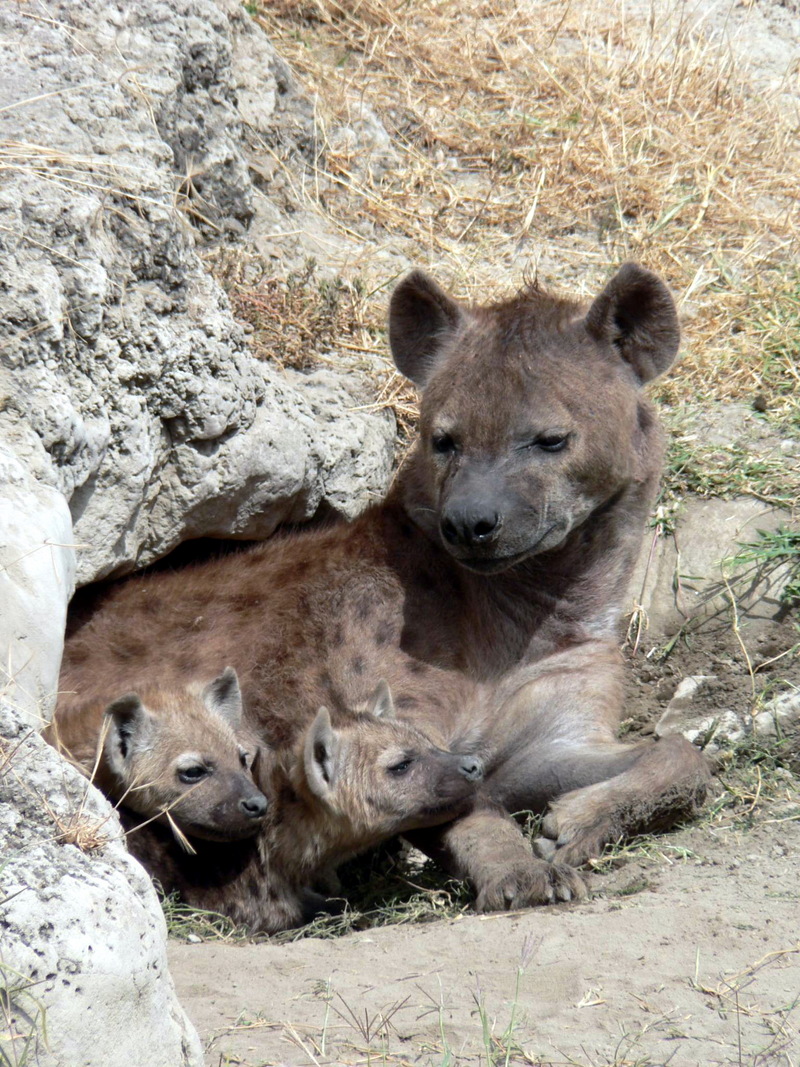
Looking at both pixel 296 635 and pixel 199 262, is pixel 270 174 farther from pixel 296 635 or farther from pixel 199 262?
pixel 296 635

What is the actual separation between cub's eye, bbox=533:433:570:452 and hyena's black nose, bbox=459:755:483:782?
0.97 metres

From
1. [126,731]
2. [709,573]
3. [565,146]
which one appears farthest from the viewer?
[565,146]

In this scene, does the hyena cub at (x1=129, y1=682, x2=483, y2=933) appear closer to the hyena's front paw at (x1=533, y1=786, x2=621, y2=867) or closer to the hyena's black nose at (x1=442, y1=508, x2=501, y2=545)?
the hyena's front paw at (x1=533, y1=786, x2=621, y2=867)

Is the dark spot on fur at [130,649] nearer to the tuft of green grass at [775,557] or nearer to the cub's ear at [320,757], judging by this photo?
the cub's ear at [320,757]

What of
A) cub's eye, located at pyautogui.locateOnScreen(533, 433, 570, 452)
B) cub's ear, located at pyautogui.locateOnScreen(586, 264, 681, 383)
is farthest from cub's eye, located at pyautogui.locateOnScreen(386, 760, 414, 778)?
cub's ear, located at pyautogui.locateOnScreen(586, 264, 681, 383)

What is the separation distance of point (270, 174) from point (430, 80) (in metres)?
1.63

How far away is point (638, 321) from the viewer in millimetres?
4020

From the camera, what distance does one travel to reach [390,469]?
5109mm

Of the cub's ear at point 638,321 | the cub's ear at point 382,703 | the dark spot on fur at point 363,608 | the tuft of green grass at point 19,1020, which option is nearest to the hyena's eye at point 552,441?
the cub's ear at point 638,321

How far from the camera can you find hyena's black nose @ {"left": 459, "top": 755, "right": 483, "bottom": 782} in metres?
3.68

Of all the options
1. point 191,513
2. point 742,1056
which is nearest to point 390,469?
point 191,513

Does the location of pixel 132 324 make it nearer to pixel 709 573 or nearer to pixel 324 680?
pixel 324 680

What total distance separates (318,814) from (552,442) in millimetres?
1331

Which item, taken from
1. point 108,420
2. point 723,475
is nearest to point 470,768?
point 108,420
